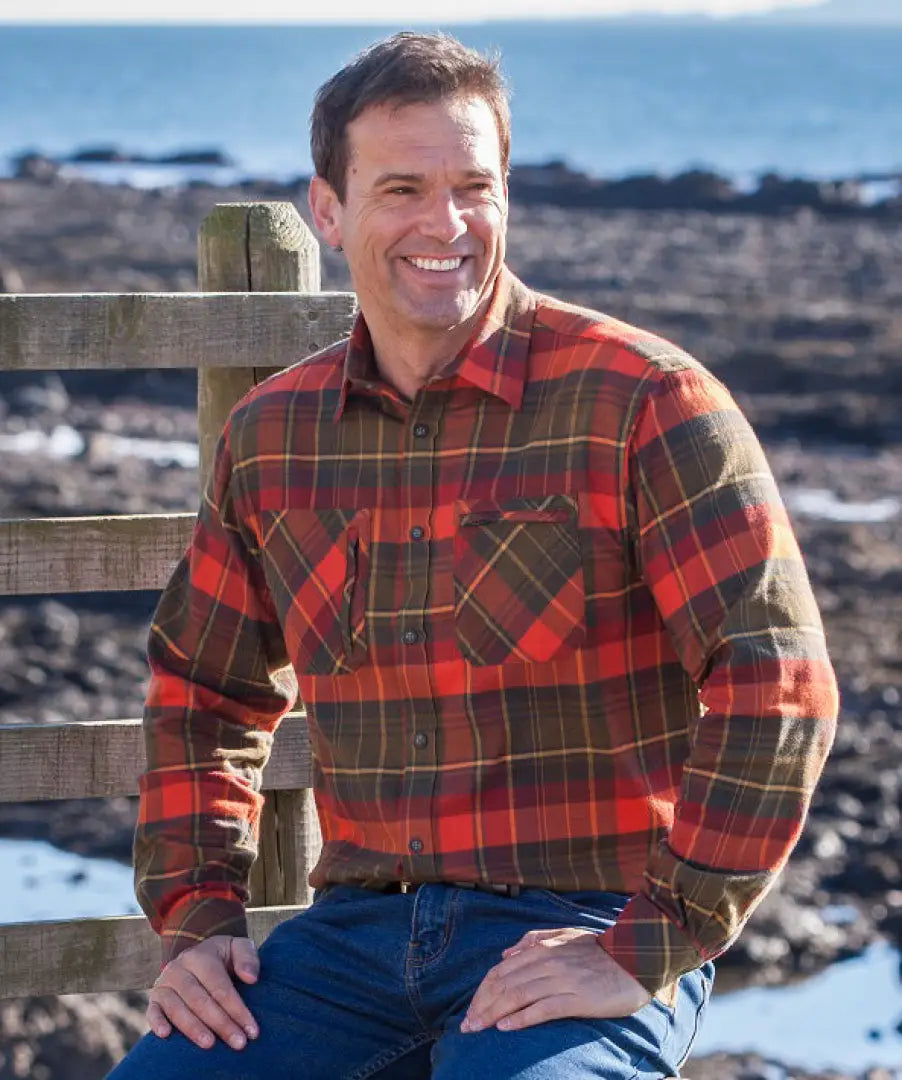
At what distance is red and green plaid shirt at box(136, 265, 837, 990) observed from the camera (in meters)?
2.74

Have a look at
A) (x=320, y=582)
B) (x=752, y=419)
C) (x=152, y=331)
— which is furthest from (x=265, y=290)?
(x=752, y=419)

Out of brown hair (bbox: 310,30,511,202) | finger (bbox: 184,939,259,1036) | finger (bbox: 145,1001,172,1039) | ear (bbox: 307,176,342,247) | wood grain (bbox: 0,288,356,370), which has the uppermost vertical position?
brown hair (bbox: 310,30,511,202)

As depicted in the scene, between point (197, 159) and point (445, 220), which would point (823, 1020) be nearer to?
point (445, 220)

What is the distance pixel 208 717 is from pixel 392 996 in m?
0.61

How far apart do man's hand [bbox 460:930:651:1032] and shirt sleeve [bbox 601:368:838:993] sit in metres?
0.03

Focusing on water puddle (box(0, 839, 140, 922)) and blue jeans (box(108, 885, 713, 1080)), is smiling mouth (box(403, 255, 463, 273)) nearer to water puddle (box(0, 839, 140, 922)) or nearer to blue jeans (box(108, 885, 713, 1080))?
blue jeans (box(108, 885, 713, 1080))

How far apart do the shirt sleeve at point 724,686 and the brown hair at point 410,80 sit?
22.6 inches

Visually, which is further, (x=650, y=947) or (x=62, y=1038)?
(x=62, y=1038)

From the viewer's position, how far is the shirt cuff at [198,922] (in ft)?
10.2

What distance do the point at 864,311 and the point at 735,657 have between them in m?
22.5

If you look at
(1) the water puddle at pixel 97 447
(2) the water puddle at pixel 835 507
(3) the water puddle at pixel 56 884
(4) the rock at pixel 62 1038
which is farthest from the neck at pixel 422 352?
(1) the water puddle at pixel 97 447

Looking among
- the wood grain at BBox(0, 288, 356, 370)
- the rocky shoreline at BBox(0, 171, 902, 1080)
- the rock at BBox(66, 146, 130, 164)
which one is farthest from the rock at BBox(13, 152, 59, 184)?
the wood grain at BBox(0, 288, 356, 370)

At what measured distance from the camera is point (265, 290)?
3.93 m

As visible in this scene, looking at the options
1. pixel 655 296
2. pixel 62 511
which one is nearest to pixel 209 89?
pixel 655 296
